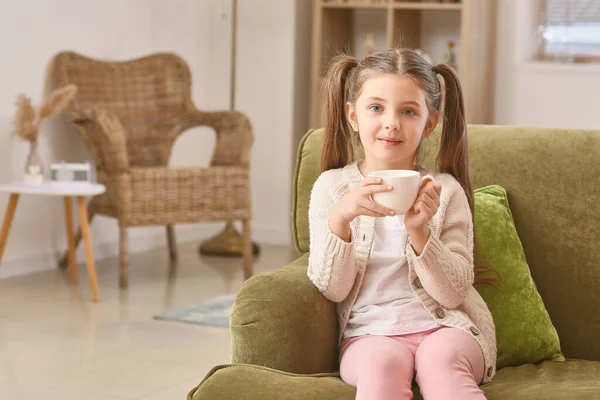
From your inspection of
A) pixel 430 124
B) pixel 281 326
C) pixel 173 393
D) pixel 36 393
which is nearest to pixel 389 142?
pixel 430 124

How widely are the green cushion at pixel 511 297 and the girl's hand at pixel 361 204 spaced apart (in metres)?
0.38

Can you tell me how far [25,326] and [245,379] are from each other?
2.13m

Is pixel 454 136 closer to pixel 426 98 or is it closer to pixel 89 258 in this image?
pixel 426 98

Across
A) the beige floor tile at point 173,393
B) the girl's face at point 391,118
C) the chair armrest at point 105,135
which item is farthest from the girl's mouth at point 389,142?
the chair armrest at point 105,135

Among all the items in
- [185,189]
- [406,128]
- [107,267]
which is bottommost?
[107,267]

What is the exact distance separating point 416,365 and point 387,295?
0.17 m

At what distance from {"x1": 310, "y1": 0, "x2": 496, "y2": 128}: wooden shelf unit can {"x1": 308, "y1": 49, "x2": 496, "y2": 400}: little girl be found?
9.73 ft

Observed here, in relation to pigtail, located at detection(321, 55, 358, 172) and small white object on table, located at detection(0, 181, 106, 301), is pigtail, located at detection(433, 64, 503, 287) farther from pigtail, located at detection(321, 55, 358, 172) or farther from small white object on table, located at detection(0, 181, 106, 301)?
small white object on table, located at detection(0, 181, 106, 301)

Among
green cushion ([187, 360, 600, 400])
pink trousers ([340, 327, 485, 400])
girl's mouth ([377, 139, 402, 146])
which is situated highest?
girl's mouth ([377, 139, 402, 146])

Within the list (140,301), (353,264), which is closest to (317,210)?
(353,264)

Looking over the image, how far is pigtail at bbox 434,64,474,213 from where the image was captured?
1.99m

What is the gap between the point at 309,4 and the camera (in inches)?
224

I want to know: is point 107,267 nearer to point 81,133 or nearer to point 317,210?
point 81,133

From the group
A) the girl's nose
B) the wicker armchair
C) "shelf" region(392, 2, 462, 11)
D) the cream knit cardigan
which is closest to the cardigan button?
the cream knit cardigan
